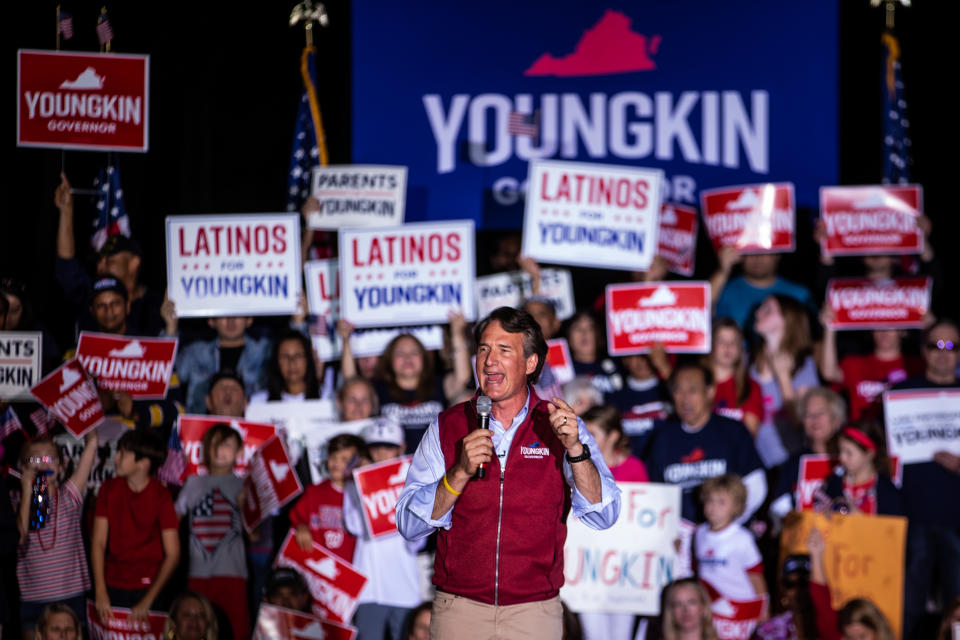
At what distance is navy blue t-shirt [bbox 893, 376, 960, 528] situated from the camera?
22.9 ft

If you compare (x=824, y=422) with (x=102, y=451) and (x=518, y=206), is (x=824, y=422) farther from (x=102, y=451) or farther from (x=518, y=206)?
(x=102, y=451)

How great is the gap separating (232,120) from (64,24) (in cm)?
221

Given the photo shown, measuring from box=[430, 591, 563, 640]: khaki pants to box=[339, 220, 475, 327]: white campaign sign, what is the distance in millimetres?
4201

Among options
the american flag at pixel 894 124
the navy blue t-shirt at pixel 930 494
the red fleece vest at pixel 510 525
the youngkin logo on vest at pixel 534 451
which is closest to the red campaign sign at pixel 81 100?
the red fleece vest at pixel 510 525

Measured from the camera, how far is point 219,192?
1037 cm

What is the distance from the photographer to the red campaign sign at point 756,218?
8383 millimetres

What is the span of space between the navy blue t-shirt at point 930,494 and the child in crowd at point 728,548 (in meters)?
1.04

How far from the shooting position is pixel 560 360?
25.3 feet

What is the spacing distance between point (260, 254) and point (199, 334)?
29.5 inches

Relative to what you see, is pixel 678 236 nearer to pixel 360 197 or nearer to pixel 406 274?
pixel 406 274

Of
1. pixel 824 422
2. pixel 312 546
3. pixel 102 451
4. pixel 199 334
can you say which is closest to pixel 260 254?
pixel 199 334

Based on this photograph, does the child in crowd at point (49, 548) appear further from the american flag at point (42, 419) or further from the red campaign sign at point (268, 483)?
the red campaign sign at point (268, 483)

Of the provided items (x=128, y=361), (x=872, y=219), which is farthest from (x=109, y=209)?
(x=872, y=219)

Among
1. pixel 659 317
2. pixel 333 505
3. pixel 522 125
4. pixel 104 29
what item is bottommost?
pixel 333 505
